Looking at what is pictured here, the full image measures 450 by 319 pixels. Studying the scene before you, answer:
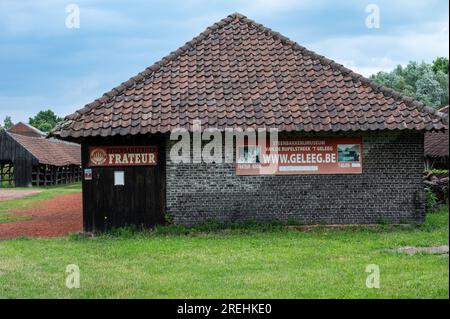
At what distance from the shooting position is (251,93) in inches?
584

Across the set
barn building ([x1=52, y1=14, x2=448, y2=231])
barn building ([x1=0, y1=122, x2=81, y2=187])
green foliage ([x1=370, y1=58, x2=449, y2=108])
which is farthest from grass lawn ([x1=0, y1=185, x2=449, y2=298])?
green foliage ([x1=370, y1=58, x2=449, y2=108])

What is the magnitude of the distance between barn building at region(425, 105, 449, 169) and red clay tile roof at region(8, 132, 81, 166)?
26.4 meters

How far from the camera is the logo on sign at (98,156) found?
14.2 m

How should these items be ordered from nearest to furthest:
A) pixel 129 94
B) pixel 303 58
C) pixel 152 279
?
pixel 152 279, pixel 129 94, pixel 303 58

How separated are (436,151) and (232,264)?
894 inches

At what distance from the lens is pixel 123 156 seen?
14211mm

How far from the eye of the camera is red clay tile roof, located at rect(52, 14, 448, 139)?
541 inches

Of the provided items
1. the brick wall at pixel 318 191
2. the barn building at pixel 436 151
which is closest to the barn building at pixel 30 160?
the barn building at pixel 436 151

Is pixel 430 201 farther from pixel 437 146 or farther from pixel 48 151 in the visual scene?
pixel 48 151

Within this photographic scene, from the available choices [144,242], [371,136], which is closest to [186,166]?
[144,242]

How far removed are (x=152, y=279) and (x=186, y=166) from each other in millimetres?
5660

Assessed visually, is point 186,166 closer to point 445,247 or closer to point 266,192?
point 266,192

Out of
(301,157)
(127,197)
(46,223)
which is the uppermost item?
(301,157)

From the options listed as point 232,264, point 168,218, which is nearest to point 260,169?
point 168,218
